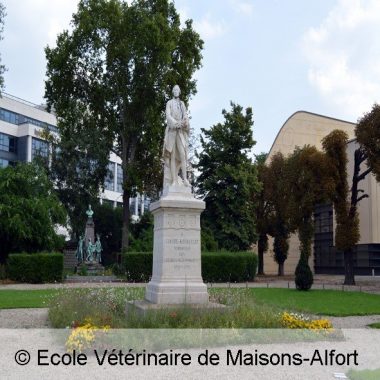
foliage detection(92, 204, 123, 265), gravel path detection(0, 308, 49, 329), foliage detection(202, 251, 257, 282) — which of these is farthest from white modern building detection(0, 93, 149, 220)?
gravel path detection(0, 308, 49, 329)

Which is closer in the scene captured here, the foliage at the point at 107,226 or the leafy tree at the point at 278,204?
the leafy tree at the point at 278,204

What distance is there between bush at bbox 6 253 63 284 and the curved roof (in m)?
32.0

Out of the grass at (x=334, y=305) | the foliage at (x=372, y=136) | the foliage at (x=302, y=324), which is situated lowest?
the grass at (x=334, y=305)

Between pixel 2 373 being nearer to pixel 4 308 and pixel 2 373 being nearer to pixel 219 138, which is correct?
pixel 4 308

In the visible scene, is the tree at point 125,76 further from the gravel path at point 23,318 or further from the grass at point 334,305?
the gravel path at point 23,318

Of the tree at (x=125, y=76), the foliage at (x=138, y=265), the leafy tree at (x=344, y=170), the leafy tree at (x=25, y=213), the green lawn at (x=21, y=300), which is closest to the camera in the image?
the green lawn at (x=21, y=300)

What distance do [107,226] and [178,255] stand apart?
39.4m

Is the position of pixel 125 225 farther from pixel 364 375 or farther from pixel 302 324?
pixel 364 375

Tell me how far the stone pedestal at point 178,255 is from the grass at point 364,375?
16.9 feet

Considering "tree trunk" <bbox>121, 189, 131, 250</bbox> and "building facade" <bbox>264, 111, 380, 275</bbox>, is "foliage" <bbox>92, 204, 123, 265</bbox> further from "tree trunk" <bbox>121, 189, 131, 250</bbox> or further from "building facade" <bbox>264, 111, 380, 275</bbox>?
"building facade" <bbox>264, 111, 380, 275</bbox>

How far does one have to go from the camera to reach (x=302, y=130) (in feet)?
192

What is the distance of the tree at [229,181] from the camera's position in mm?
37844

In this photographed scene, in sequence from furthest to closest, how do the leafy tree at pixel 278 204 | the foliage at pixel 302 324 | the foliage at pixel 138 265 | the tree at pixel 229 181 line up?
the leafy tree at pixel 278 204 < the tree at pixel 229 181 < the foliage at pixel 138 265 < the foliage at pixel 302 324

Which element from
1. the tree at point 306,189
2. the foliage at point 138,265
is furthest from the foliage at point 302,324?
the foliage at point 138,265
